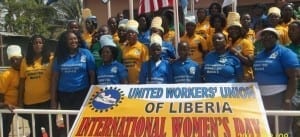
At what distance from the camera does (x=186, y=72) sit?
5.64 m

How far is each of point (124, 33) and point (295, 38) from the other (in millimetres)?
2341

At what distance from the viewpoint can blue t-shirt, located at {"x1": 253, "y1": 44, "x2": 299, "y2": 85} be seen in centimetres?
505

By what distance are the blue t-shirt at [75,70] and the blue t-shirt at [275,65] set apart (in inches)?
78.3

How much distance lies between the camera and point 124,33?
22.3 ft

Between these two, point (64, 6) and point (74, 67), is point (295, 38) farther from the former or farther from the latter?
point (64, 6)

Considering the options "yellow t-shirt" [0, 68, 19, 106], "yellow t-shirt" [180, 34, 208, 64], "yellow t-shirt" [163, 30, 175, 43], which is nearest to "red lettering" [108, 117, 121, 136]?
"yellow t-shirt" [0, 68, 19, 106]

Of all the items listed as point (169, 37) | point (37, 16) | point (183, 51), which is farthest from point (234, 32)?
point (37, 16)

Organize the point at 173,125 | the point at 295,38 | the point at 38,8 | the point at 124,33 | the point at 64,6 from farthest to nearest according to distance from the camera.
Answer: the point at 64,6, the point at 38,8, the point at 124,33, the point at 295,38, the point at 173,125

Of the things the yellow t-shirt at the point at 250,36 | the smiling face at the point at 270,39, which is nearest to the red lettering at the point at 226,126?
the smiling face at the point at 270,39

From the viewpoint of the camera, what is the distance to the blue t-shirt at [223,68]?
5383 mm

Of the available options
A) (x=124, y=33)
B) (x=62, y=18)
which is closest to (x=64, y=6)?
(x=62, y=18)

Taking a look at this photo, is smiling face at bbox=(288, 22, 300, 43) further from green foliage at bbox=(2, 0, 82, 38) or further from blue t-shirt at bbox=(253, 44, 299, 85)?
green foliage at bbox=(2, 0, 82, 38)

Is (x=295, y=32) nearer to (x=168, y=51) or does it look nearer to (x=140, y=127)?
(x=168, y=51)

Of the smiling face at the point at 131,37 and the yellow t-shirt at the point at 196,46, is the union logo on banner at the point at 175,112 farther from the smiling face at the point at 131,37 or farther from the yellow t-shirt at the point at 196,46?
the yellow t-shirt at the point at 196,46
